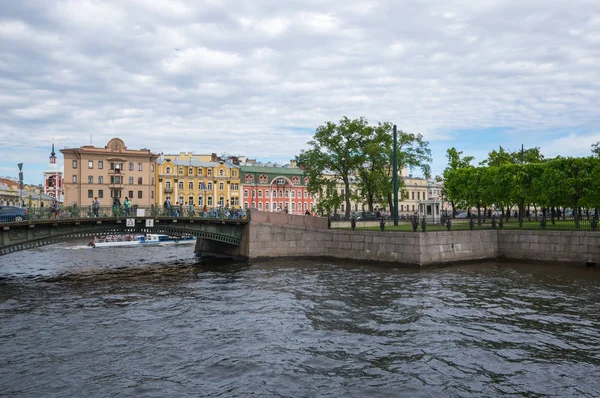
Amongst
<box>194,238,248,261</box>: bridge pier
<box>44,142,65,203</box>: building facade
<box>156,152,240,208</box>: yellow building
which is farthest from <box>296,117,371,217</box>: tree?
<box>44,142,65,203</box>: building facade

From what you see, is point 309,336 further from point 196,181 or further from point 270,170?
point 270,170

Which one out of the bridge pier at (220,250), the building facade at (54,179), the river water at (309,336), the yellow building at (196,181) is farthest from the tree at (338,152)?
the building facade at (54,179)

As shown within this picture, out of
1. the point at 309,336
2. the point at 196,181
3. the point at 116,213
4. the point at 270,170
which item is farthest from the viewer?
the point at 270,170

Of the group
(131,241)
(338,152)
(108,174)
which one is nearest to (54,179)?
(108,174)

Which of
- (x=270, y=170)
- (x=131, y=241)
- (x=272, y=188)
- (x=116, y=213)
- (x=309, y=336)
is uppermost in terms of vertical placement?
(x=270, y=170)

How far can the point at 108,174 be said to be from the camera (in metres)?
81.9

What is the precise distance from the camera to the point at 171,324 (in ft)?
61.6

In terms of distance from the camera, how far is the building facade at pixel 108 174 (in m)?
79.7

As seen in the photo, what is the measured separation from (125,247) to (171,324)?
1783 inches

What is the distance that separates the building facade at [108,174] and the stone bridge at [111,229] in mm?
44182

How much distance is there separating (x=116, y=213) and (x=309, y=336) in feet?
76.5

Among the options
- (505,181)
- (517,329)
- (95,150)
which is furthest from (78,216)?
(95,150)

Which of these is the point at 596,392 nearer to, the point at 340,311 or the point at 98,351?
the point at 340,311

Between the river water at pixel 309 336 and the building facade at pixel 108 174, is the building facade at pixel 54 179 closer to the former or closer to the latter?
the building facade at pixel 108 174
